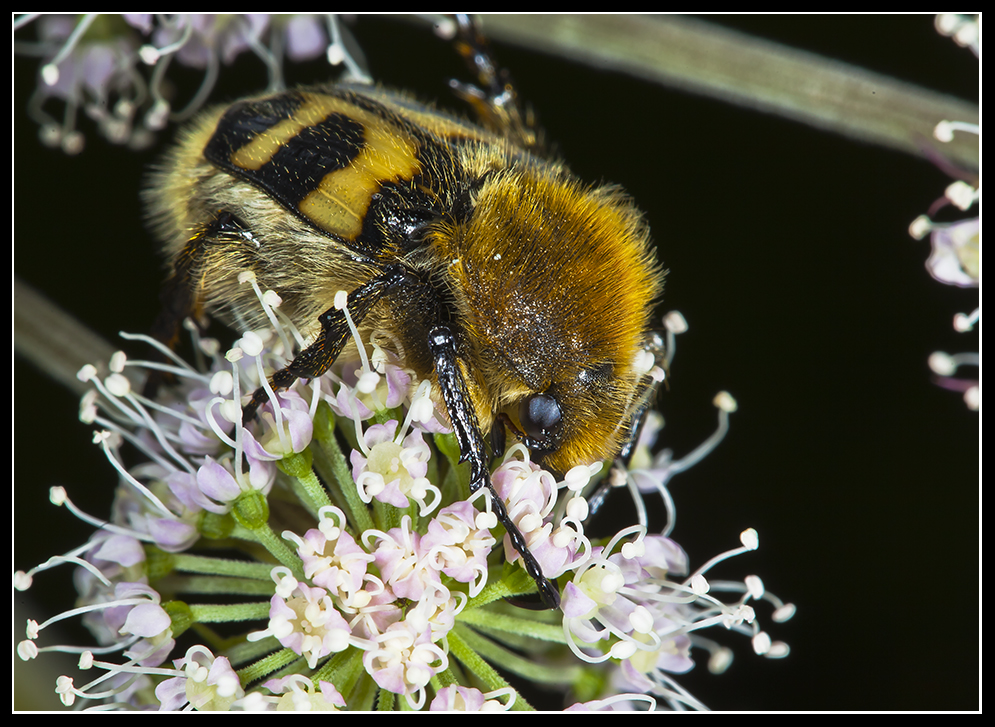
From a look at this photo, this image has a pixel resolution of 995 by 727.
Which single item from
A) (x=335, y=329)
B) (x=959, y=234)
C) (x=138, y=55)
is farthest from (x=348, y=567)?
(x=138, y=55)

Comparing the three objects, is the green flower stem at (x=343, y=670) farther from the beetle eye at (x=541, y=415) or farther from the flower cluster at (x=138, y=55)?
Answer: the flower cluster at (x=138, y=55)

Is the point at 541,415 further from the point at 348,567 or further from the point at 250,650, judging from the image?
the point at 250,650

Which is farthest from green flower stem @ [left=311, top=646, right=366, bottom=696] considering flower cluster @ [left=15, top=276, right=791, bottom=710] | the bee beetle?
the bee beetle

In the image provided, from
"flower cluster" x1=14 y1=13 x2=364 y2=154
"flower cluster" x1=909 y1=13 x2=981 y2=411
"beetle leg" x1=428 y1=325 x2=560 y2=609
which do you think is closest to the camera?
"beetle leg" x1=428 y1=325 x2=560 y2=609

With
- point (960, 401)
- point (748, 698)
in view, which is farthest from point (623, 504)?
point (960, 401)

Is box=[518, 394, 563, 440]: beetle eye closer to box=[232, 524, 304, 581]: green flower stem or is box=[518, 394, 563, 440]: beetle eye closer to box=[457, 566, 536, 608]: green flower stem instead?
box=[457, 566, 536, 608]: green flower stem

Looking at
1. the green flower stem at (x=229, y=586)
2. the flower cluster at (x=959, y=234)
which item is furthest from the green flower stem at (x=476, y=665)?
the flower cluster at (x=959, y=234)
